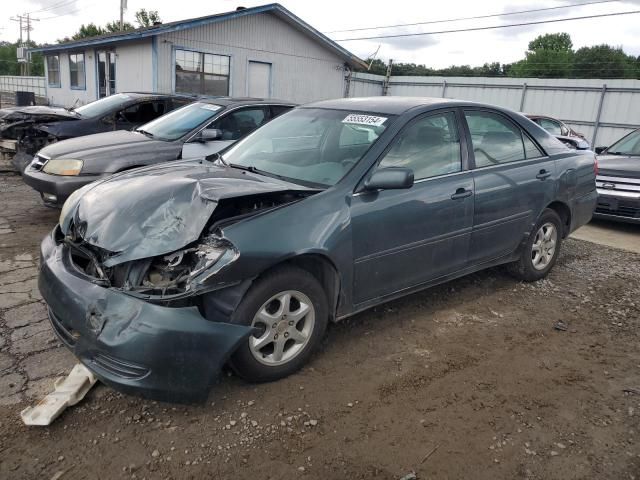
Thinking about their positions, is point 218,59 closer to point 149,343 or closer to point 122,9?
point 149,343

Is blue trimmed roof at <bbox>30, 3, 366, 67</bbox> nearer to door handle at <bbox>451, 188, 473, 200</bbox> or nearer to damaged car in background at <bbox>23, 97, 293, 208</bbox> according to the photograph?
damaged car in background at <bbox>23, 97, 293, 208</bbox>

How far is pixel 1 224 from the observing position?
230 inches

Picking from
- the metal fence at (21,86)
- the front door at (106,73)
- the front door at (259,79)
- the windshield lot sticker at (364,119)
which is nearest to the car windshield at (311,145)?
the windshield lot sticker at (364,119)

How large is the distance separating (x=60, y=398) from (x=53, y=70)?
23.4m

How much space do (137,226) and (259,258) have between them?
28.2 inches

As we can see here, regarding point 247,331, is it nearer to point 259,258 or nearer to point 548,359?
point 259,258

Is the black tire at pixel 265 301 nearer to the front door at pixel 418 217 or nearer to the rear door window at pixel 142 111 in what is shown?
the front door at pixel 418 217

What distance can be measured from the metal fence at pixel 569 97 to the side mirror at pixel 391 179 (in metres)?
16.5

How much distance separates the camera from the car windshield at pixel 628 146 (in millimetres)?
8258

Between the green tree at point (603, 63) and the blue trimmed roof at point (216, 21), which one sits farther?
the green tree at point (603, 63)

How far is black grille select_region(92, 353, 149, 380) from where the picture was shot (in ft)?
8.02

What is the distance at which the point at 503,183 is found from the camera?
4188 mm

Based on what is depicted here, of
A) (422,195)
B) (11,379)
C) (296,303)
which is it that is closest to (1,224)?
(11,379)

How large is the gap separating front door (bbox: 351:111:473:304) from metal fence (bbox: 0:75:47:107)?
29.5 meters
